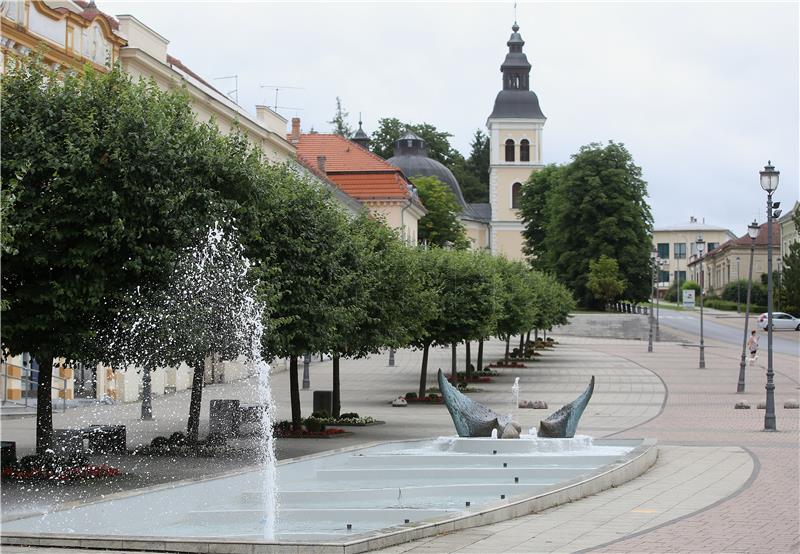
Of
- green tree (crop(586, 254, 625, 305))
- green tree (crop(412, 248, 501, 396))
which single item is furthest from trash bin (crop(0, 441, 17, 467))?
green tree (crop(586, 254, 625, 305))

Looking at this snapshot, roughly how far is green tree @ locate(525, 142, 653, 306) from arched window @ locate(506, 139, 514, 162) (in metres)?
40.2

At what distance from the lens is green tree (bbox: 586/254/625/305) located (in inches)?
3939

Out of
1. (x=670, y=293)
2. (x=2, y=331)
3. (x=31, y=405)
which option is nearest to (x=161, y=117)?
(x=2, y=331)

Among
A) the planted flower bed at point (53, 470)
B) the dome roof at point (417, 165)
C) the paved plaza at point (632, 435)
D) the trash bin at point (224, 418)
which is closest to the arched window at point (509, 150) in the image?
the dome roof at point (417, 165)

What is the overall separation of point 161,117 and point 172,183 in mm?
1200

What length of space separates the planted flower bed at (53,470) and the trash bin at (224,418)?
6666 millimetres

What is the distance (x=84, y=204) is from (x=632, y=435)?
13878 millimetres

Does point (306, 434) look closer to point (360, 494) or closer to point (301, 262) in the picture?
point (301, 262)

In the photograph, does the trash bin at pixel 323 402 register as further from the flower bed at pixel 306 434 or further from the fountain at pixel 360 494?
the fountain at pixel 360 494

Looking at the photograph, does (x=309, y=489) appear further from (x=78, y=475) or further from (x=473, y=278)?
(x=473, y=278)

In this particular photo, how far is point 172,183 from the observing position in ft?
66.6

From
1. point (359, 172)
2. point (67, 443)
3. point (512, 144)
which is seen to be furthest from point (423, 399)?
point (512, 144)

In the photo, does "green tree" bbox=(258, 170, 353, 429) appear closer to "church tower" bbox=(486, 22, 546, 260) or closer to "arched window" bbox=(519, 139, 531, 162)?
"church tower" bbox=(486, 22, 546, 260)

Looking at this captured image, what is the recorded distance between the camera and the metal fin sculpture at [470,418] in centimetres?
2259
